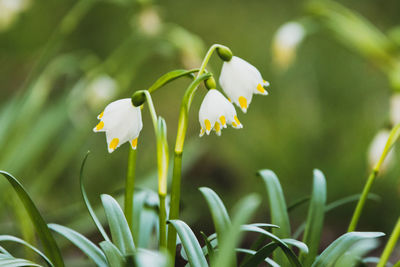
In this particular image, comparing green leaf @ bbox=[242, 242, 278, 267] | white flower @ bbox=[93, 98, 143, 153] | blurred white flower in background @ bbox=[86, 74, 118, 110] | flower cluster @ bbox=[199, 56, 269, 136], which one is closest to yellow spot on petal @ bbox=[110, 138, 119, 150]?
white flower @ bbox=[93, 98, 143, 153]

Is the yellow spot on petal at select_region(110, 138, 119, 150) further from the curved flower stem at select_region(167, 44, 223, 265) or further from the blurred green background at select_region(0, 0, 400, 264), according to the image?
the blurred green background at select_region(0, 0, 400, 264)

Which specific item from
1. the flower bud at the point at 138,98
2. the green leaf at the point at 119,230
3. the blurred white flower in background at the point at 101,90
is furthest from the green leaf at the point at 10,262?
the blurred white flower in background at the point at 101,90

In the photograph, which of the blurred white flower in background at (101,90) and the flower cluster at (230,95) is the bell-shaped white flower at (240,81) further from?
the blurred white flower in background at (101,90)

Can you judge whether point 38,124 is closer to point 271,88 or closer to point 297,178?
point 297,178

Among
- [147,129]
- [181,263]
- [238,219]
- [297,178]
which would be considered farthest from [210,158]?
[238,219]

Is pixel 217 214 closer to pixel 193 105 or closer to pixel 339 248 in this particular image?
pixel 339 248
